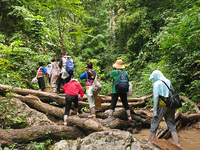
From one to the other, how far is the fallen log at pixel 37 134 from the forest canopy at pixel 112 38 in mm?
1530

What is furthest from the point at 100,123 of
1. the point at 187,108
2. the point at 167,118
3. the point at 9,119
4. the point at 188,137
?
the point at 187,108

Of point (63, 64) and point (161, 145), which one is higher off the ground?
point (63, 64)

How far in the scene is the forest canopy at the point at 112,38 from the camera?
8023mm

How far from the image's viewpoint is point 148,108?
10602mm

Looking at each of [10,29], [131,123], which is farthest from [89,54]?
[131,123]

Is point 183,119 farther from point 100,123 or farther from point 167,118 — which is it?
point 100,123

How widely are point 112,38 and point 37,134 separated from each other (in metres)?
18.8

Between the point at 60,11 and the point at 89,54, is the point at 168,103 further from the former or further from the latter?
the point at 89,54

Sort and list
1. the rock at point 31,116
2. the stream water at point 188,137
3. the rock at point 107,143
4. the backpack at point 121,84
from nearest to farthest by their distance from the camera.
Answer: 1. the rock at point 107,143
2. the stream water at point 188,137
3. the backpack at point 121,84
4. the rock at point 31,116

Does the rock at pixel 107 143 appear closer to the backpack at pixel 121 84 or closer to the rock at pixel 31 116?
the backpack at pixel 121 84

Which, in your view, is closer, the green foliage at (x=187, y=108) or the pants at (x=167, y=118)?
the pants at (x=167, y=118)

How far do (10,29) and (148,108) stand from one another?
11.9m

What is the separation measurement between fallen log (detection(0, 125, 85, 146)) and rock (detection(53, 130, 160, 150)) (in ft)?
4.19

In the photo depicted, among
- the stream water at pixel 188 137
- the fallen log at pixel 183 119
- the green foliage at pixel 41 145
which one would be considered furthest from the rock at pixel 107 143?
the fallen log at pixel 183 119
